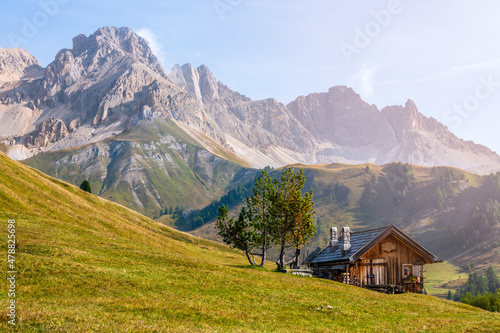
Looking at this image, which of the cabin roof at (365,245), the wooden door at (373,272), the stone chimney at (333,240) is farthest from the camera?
the stone chimney at (333,240)

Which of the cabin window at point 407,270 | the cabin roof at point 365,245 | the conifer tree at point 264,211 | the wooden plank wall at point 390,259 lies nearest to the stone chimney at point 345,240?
the cabin roof at point 365,245

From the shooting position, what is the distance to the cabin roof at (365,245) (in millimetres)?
44344

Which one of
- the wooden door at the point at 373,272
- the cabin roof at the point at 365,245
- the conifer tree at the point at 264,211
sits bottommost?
the wooden door at the point at 373,272

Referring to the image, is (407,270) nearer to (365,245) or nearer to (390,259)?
(390,259)

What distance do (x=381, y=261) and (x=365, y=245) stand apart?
3.92 meters

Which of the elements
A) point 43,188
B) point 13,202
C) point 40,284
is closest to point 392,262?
point 40,284

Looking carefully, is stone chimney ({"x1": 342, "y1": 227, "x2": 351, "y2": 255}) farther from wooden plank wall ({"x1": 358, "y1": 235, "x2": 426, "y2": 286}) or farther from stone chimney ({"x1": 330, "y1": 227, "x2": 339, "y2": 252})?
stone chimney ({"x1": 330, "y1": 227, "x2": 339, "y2": 252})

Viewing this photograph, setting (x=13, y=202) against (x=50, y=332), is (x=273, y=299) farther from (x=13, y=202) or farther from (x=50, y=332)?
(x=13, y=202)

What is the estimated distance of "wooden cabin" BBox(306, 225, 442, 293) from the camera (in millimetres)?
44781

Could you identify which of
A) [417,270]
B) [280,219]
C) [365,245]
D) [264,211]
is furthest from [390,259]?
[264,211]

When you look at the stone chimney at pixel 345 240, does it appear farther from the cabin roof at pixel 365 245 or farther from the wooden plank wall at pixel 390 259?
the wooden plank wall at pixel 390 259

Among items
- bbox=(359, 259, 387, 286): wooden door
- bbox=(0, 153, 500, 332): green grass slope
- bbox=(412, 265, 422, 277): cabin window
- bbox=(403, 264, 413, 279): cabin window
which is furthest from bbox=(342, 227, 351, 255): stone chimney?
bbox=(0, 153, 500, 332): green grass slope

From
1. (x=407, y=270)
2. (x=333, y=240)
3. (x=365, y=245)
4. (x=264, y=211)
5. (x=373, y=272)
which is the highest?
(x=264, y=211)

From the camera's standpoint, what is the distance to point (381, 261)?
45875 millimetres
